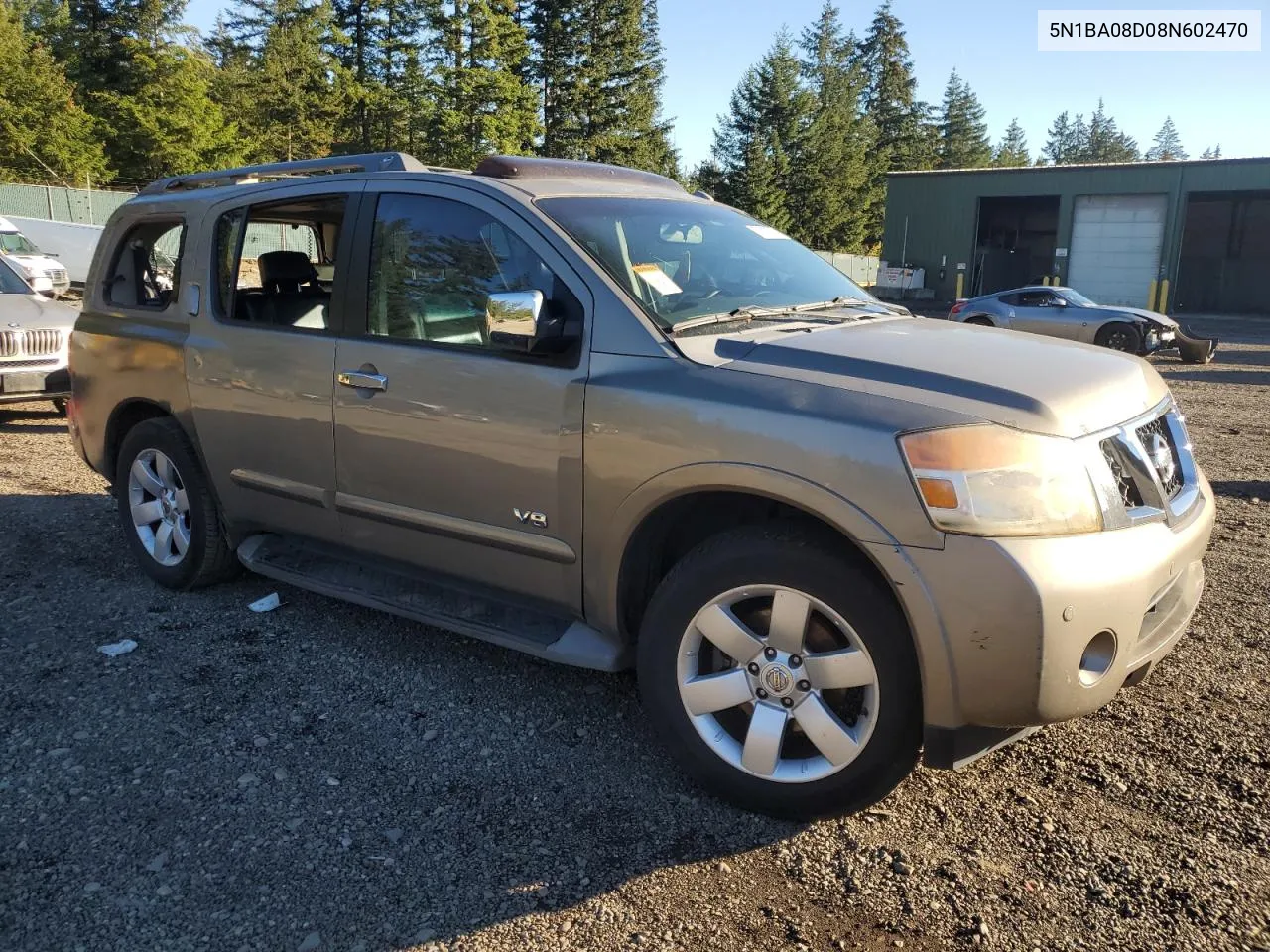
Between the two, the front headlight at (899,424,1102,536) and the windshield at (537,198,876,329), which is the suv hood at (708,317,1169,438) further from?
the windshield at (537,198,876,329)

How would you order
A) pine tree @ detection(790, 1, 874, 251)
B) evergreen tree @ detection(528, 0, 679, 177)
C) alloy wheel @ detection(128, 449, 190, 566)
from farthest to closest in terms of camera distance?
pine tree @ detection(790, 1, 874, 251)
evergreen tree @ detection(528, 0, 679, 177)
alloy wheel @ detection(128, 449, 190, 566)

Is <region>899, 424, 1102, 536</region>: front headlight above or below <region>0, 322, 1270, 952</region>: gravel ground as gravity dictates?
above

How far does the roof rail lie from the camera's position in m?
4.12

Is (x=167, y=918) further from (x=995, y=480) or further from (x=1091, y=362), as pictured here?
(x=1091, y=362)

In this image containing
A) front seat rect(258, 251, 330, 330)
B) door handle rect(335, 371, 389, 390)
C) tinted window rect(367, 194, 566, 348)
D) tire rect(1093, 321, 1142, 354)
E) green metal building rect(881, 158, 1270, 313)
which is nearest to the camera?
tinted window rect(367, 194, 566, 348)

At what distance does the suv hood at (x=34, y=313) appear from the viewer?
9023mm

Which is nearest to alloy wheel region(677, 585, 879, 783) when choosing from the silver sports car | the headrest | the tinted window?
the tinted window

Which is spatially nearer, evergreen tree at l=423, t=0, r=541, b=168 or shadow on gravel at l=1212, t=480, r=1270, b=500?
shadow on gravel at l=1212, t=480, r=1270, b=500

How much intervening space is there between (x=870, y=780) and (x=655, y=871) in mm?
649

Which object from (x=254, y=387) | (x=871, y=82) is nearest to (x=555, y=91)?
(x=871, y=82)

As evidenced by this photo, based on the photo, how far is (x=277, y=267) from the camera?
15.6 feet

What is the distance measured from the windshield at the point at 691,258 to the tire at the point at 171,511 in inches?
91.8

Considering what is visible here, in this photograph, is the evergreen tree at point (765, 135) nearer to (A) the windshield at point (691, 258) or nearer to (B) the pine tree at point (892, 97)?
(B) the pine tree at point (892, 97)

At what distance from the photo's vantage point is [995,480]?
101 inches
